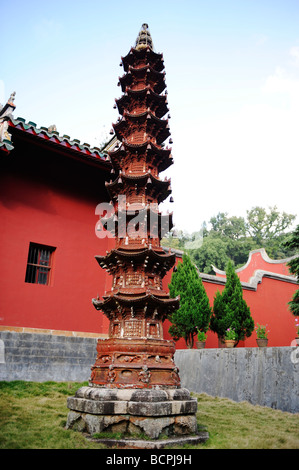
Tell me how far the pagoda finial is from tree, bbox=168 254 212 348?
6.44 m

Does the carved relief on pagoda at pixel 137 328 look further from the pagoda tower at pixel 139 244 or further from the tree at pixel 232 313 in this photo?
the tree at pixel 232 313

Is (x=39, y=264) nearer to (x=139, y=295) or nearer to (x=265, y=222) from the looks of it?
(x=139, y=295)

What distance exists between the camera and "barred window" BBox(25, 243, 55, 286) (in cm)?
912

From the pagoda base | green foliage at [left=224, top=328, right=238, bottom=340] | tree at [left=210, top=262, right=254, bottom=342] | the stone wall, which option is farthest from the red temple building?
tree at [left=210, top=262, right=254, bottom=342]

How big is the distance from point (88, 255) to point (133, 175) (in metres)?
3.81

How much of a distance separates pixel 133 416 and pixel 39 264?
5481 mm

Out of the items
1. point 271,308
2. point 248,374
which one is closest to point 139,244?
point 248,374

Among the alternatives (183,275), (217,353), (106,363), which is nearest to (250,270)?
(183,275)

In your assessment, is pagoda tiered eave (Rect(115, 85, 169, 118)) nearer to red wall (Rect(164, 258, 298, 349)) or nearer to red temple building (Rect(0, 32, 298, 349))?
red temple building (Rect(0, 32, 298, 349))

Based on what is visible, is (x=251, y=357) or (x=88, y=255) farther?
(x=88, y=255)

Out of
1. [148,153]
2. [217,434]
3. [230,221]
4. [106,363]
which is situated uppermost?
[230,221]

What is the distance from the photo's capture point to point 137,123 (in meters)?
7.86

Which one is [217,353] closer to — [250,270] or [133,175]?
[133,175]

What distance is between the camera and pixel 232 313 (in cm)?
1124
